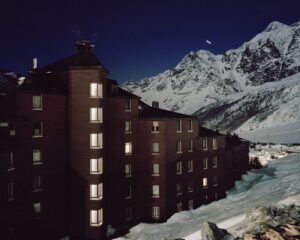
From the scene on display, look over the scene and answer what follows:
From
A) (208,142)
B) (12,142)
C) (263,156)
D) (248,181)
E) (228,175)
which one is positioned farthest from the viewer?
(263,156)

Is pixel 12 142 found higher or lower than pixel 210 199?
higher

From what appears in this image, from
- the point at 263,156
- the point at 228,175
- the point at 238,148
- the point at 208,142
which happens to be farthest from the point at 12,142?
the point at 263,156

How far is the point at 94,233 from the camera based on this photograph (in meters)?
43.7

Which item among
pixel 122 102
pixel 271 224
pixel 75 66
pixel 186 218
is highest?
pixel 75 66

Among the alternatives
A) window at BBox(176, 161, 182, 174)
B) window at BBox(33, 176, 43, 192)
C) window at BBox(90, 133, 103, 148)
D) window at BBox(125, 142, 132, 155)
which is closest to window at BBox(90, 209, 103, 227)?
window at BBox(33, 176, 43, 192)

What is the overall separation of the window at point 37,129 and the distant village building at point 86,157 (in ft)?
0.36

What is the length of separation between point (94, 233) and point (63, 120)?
1365 cm

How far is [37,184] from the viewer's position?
136 ft

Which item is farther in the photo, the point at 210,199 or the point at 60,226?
the point at 210,199

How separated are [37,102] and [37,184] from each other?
907cm

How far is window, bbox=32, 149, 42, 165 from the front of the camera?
135ft

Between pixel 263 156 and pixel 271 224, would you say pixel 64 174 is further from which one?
pixel 263 156

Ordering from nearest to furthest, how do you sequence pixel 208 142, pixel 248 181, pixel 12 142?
pixel 12 142, pixel 208 142, pixel 248 181

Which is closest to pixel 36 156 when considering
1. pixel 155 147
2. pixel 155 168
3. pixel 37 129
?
pixel 37 129
